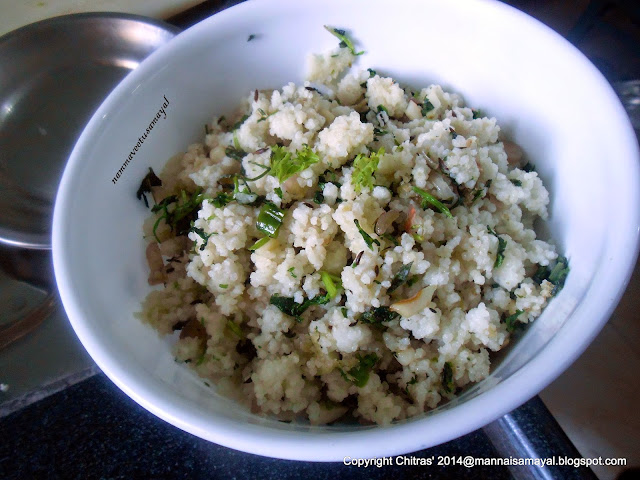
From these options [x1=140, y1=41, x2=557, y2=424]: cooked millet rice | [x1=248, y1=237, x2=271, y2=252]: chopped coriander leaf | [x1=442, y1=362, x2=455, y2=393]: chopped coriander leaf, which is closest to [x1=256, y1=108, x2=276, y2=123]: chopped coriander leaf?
[x1=140, y1=41, x2=557, y2=424]: cooked millet rice

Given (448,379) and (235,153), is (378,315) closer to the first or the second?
(448,379)

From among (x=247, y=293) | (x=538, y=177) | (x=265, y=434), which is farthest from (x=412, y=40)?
(x=265, y=434)

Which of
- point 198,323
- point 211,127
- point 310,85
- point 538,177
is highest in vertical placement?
point 538,177

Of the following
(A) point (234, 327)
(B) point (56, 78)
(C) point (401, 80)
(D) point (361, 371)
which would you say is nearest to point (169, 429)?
(A) point (234, 327)

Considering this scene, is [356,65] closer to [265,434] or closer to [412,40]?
[412,40]

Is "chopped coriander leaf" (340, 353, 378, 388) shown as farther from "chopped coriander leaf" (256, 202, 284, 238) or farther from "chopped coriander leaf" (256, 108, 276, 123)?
"chopped coriander leaf" (256, 108, 276, 123)

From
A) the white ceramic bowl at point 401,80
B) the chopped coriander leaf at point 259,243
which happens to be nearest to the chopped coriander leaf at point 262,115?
the white ceramic bowl at point 401,80
